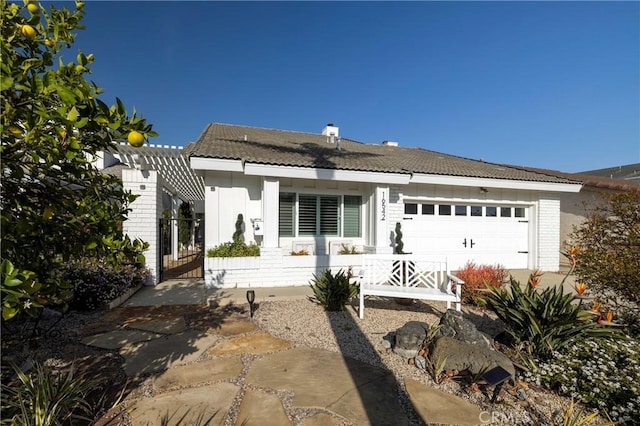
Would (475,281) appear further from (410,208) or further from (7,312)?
(7,312)

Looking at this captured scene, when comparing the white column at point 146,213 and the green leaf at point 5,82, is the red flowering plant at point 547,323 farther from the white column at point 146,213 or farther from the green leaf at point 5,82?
the white column at point 146,213

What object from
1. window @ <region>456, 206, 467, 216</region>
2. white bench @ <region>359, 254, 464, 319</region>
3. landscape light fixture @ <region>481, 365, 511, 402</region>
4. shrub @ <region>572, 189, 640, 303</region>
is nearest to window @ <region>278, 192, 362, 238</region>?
white bench @ <region>359, 254, 464, 319</region>

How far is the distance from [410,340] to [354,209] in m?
6.43

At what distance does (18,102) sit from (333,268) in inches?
306

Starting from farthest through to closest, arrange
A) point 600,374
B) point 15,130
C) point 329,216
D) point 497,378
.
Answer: point 329,216, point 600,374, point 497,378, point 15,130

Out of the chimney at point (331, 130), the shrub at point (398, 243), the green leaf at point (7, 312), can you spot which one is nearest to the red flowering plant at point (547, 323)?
the green leaf at point (7, 312)

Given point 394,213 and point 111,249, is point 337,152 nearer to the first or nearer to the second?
point 394,213

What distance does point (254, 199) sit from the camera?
29.8 feet

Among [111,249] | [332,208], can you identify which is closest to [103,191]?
[111,249]

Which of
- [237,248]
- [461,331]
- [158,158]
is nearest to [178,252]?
[158,158]

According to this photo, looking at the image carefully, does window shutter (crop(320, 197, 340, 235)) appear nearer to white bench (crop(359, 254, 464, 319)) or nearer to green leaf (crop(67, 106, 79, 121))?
white bench (crop(359, 254, 464, 319))

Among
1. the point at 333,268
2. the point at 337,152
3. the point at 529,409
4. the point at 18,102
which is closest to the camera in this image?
the point at 18,102

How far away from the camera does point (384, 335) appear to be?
15.2ft
